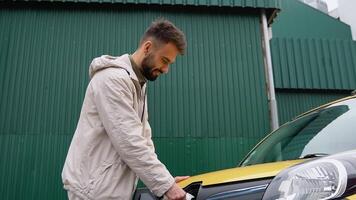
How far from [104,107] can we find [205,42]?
5648mm

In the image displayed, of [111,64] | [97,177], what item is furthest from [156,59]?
[97,177]

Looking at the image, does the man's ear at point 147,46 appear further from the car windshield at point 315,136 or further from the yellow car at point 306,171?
the car windshield at point 315,136

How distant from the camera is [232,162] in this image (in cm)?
663

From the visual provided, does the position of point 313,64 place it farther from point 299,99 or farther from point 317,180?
point 317,180

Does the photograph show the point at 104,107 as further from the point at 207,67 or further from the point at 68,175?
the point at 207,67

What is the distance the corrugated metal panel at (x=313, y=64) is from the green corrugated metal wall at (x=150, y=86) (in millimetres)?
1376

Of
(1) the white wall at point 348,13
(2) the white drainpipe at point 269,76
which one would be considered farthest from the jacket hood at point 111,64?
(1) the white wall at point 348,13

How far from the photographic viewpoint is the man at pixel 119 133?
1.81 meters

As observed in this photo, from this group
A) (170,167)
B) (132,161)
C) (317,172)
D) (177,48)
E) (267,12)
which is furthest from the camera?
(267,12)

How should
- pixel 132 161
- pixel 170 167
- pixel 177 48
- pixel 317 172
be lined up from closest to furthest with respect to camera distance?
pixel 317 172, pixel 132 161, pixel 177 48, pixel 170 167

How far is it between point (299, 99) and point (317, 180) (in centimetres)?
757

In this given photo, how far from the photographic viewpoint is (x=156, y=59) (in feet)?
6.92

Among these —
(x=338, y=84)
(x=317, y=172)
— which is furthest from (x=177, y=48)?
(x=338, y=84)

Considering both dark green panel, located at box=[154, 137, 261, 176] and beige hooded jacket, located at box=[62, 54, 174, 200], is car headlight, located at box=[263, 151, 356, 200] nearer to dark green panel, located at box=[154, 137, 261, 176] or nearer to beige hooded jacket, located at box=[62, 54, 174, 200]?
beige hooded jacket, located at box=[62, 54, 174, 200]
